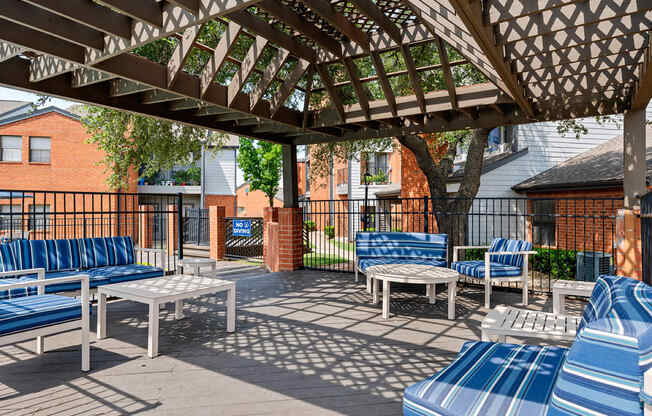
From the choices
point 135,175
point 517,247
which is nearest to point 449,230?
point 517,247

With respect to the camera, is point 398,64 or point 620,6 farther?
point 398,64

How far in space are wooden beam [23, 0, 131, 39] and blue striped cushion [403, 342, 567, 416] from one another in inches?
147

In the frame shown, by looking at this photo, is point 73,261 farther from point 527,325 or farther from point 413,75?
point 527,325

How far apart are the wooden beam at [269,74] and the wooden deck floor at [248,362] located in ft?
9.91

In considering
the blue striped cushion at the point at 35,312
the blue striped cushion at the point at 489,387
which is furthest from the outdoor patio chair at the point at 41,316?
the blue striped cushion at the point at 489,387

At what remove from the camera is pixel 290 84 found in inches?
236

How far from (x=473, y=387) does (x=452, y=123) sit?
550cm

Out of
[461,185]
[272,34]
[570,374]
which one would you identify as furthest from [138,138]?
[570,374]

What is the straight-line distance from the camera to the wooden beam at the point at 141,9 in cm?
314

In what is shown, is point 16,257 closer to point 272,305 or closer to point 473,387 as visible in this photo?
point 272,305

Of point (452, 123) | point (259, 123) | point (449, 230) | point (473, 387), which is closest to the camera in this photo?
point (473, 387)

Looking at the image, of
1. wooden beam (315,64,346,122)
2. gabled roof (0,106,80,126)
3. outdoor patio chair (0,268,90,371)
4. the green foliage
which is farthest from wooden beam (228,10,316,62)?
gabled roof (0,106,80,126)

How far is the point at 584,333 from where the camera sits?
142 cm

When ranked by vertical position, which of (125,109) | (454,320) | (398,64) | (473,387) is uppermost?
(398,64)
